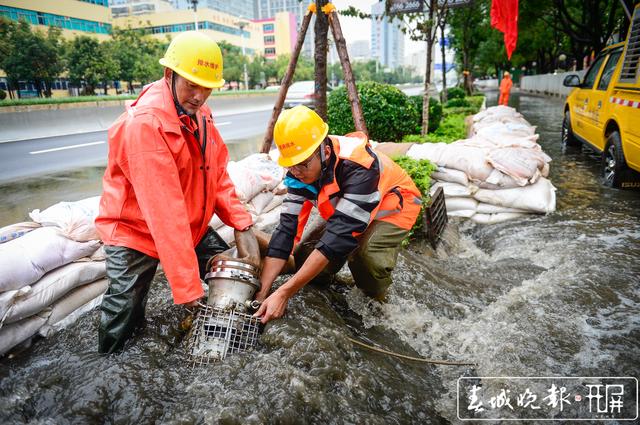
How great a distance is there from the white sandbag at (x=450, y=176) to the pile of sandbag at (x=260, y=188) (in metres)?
1.90

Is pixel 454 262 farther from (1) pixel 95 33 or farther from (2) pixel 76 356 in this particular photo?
(1) pixel 95 33

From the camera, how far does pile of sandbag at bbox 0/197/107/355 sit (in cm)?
245

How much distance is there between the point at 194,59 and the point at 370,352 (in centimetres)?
185

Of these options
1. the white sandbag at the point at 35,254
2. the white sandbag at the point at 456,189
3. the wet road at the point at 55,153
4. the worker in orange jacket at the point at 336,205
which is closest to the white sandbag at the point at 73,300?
the white sandbag at the point at 35,254

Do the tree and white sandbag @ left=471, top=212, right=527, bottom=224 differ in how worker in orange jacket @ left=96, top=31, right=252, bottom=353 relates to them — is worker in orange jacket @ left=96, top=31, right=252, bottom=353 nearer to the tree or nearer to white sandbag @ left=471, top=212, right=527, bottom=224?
white sandbag @ left=471, top=212, right=527, bottom=224

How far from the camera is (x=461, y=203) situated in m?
4.99

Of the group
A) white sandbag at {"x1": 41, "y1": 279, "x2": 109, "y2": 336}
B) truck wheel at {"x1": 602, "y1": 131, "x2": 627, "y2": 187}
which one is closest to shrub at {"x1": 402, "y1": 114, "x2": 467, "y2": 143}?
truck wheel at {"x1": 602, "y1": 131, "x2": 627, "y2": 187}

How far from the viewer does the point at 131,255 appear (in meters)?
2.16

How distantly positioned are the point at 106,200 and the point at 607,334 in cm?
311

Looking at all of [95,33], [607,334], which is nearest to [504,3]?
[607,334]

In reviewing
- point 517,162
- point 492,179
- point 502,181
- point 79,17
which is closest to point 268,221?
point 492,179

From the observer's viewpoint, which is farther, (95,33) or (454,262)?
(95,33)

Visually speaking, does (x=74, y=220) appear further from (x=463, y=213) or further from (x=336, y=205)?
(x=463, y=213)

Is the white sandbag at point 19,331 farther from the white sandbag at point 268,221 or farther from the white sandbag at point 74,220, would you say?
the white sandbag at point 268,221
